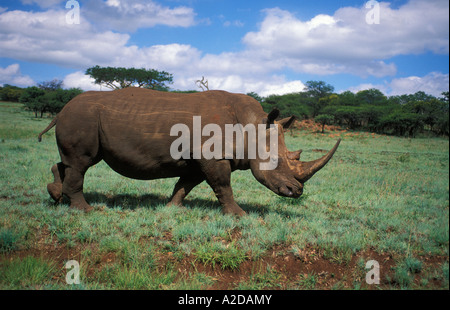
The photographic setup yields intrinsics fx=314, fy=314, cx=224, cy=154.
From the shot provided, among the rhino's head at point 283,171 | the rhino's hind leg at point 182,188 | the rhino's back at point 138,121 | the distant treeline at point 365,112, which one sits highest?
the distant treeline at point 365,112

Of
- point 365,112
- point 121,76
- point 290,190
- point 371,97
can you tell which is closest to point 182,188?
point 290,190

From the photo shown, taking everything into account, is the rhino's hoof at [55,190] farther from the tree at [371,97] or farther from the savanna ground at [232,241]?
the tree at [371,97]

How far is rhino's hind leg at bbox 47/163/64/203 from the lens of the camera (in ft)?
17.9

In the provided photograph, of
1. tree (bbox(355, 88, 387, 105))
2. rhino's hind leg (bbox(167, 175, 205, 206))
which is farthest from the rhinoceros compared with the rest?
tree (bbox(355, 88, 387, 105))

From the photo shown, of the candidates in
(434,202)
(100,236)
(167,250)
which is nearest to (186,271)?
(167,250)

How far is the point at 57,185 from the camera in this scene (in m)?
5.53

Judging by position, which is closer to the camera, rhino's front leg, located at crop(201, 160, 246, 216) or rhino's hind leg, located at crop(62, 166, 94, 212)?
rhino's front leg, located at crop(201, 160, 246, 216)

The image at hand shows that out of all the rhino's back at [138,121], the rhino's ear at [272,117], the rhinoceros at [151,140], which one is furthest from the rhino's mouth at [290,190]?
the rhino's back at [138,121]

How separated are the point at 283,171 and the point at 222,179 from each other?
1020 mm

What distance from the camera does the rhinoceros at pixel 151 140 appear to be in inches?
202

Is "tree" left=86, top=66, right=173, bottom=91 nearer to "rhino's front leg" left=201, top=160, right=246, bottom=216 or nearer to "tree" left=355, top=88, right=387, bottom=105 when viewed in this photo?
"rhino's front leg" left=201, top=160, right=246, bottom=216

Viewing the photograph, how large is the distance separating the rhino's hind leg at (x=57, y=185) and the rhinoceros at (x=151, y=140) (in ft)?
0.05

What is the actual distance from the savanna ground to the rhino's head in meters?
0.62

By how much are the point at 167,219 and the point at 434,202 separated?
3841mm
